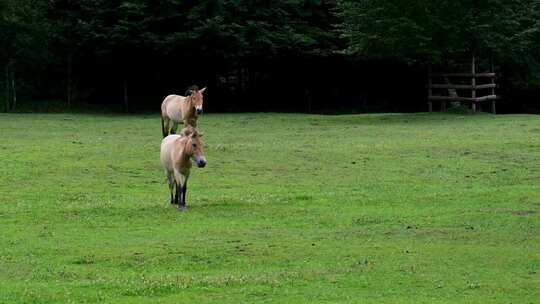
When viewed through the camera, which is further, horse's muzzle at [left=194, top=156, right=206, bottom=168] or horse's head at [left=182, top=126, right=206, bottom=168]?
horse's head at [left=182, top=126, right=206, bottom=168]

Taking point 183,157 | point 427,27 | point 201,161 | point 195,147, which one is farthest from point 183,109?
point 427,27

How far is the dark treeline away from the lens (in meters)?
40.4

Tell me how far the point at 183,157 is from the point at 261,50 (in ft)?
96.5

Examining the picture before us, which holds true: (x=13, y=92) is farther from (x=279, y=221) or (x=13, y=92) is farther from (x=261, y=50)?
(x=279, y=221)

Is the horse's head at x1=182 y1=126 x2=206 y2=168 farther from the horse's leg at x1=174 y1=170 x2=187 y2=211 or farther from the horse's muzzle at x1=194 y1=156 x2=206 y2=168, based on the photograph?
the horse's leg at x1=174 y1=170 x2=187 y2=211

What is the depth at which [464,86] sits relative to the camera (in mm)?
40281

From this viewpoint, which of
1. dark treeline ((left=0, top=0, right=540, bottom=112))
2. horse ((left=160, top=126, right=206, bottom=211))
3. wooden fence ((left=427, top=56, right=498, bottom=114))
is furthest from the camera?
wooden fence ((left=427, top=56, right=498, bottom=114))

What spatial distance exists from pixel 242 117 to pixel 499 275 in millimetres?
28170

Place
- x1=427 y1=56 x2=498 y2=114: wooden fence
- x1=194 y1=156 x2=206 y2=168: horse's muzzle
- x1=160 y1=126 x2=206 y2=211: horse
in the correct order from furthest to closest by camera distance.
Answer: x1=427 y1=56 x2=498 y2=114: wooden fence → x1=160 y1=126 x2=206 y2=211: horse → x1=194 y1=156 x2=206 y2=168: horse's muzzle

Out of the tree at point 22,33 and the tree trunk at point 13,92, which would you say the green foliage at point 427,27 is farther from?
the tree trunk at point 13,92

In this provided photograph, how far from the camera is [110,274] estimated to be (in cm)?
1200

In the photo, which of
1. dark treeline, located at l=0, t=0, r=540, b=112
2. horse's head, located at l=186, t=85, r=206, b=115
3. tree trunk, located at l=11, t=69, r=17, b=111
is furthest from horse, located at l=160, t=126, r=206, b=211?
tree trunk, located at l=11, t=69, r=17, b=111

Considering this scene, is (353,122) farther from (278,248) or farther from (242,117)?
(278,248)

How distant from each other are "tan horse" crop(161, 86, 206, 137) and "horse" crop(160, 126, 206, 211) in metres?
6.34
